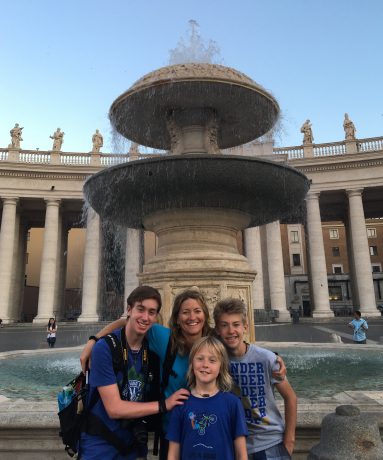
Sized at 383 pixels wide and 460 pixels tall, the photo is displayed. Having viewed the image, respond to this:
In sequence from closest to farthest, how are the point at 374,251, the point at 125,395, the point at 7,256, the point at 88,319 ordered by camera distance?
1. the point at 125,395
2. the point at 88,319
3. the point at 7,256
4. the point at 374,251

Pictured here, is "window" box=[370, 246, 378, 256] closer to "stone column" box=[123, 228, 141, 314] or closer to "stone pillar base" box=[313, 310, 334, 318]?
"stone pillar base" box=[313, 310, 334, 318]

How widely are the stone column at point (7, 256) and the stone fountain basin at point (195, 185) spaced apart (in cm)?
2940

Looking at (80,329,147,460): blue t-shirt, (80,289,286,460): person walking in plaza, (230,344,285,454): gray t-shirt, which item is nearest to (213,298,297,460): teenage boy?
(230,344,285,454): gray t-shirt

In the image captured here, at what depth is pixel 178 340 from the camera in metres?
2.77

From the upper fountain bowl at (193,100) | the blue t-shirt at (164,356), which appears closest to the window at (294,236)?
the upper fountain bowl at (193,100)

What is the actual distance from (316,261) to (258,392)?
3340cm

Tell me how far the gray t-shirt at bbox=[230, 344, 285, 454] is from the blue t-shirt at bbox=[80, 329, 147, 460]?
669 millimetres

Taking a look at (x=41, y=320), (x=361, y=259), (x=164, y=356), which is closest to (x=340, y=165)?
(x=361, y=259)

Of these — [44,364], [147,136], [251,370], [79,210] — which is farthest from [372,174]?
[251,370]

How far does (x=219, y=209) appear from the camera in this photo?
24.9ft

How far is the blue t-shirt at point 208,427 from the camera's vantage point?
7.41 feet

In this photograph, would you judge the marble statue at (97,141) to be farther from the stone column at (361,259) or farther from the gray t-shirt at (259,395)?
the gray t-shirt at (259,395)

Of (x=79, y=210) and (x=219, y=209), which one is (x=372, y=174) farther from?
(x=219, y=209)

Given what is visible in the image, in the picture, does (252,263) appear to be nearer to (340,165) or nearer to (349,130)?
(340,165)
